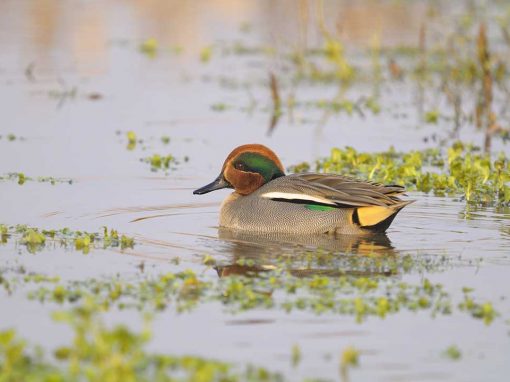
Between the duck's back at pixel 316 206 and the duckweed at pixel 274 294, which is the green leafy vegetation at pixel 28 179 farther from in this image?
the duckweed at pixel 274 294

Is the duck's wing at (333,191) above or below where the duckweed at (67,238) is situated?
above

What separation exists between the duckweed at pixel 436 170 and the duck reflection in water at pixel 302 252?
169 cm

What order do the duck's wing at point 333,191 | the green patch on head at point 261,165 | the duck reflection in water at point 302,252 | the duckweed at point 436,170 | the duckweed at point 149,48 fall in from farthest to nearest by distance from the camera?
the duckweed at point 149,48, the duckweed at point 436,170, the green patch on head at point 261,165, the duck's wing at point 333,191, the duck reflection in water at point 302,252

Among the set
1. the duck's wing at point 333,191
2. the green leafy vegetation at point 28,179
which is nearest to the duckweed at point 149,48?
the green leafy vegetation at point 28,179

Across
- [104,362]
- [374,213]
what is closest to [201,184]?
[374,213]

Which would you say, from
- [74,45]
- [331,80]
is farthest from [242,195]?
[74,45]

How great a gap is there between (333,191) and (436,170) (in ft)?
9.50

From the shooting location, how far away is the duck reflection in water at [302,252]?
26.3 ft

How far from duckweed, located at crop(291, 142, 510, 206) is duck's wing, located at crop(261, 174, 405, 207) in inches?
53.4

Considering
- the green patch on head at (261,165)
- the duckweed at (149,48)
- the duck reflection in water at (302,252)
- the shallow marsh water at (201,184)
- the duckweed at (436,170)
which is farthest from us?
the duckweed at (149,48)

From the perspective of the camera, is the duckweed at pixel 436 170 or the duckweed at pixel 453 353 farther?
the duckweed at pixel 436 170

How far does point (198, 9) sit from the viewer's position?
81.2 feet

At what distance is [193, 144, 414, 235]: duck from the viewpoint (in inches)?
368

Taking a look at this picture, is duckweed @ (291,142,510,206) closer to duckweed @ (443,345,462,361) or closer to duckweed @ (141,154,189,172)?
duckweed @ (141,154,189,172)
